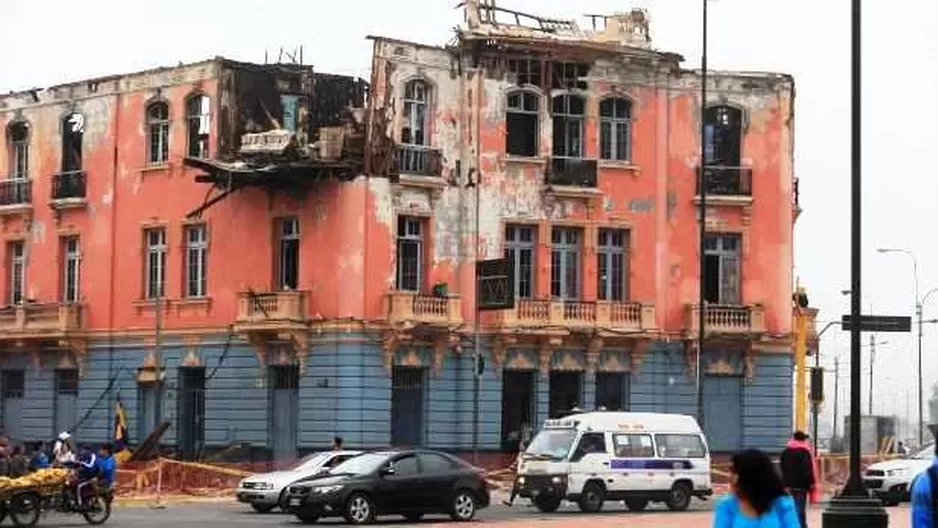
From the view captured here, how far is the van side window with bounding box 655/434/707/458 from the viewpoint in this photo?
135 feet

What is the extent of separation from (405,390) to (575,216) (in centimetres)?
748

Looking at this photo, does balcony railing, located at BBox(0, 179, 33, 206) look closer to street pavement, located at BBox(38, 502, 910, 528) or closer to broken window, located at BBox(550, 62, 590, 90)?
broken window, located at BBox(550, 62, 590, 90)

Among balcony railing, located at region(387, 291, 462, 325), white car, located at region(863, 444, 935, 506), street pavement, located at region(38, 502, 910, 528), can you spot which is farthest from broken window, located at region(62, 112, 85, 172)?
white car, located at region(863, 444, 935, 506)

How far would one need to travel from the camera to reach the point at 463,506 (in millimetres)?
35656

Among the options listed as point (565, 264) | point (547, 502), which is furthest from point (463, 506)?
point (565, 264)

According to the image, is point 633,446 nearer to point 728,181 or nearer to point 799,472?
point 799,472

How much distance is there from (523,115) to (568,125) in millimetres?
1483

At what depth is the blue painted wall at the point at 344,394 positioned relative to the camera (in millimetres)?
51031

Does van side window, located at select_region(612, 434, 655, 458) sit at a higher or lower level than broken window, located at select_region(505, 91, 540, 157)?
lower

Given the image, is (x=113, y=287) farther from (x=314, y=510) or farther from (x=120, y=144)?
(x=314, y=510)

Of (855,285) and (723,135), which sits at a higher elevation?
(723,135)

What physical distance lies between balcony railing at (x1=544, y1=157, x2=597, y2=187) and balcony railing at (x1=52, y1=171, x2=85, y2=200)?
48.7ft

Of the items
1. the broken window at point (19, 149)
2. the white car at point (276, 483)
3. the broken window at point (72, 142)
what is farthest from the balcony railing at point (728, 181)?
the broken window at point (19, 149)

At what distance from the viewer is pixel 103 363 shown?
2233 inches
